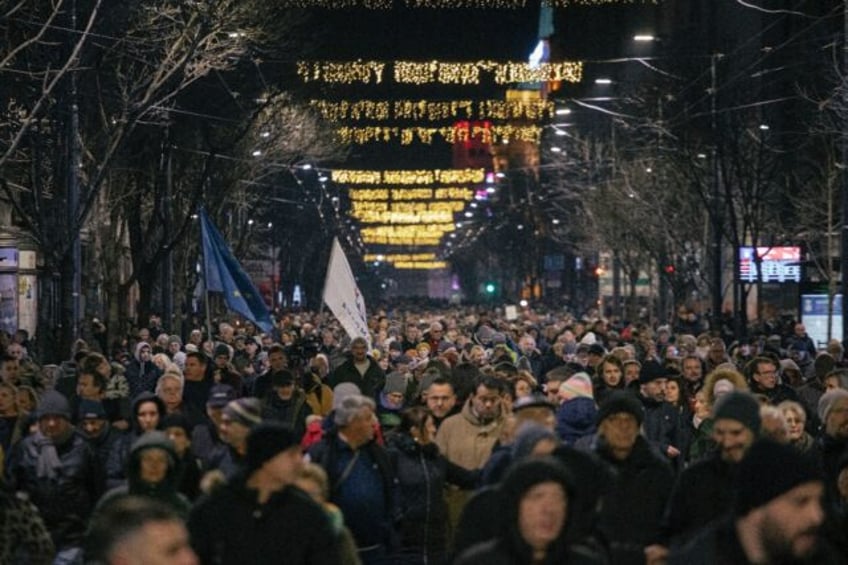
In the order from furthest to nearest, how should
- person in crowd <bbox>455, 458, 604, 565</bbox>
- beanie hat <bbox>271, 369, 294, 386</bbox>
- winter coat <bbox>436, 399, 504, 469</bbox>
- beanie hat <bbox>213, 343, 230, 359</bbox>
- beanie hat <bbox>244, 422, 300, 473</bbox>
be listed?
beanie hat <bbox>213, 343, 230, 359</bbox> → beanie hat <bbox>271, 369, 294, 386</bbox> → winter coat <bbox>436, 399, 504, 469</bbox> → beanie hat <bbox>244, 422, 300, 473</bbox> → person in crowd <bbox>455, 458, 604, 565</bbox>

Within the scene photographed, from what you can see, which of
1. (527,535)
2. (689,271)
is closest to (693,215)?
(689,271)

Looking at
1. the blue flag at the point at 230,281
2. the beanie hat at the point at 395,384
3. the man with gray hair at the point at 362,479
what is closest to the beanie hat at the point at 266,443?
the man with gray hair at the point at 362,479

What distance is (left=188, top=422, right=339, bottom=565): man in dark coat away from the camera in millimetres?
7082

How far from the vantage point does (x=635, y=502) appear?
926 cm

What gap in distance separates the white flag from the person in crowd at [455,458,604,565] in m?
19.7

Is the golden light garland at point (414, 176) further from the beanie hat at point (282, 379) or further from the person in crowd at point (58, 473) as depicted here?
the person in crowd at point (58, 473)

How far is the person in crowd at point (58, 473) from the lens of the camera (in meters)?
10.7

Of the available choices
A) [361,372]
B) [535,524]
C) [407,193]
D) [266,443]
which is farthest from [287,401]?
[407,193]

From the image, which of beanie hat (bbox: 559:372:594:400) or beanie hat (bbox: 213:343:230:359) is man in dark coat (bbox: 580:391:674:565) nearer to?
beanie hat (bbox: 559:372:594:400)

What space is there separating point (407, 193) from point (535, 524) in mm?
152582

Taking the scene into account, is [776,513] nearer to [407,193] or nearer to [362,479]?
[362,479]

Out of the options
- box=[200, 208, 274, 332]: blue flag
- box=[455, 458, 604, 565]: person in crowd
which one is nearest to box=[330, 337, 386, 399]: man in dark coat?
box=[200, 208, 274, 332]: blue flag

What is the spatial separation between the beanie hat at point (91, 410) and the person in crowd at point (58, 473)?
130 centimetres

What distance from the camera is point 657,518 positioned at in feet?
30.3
